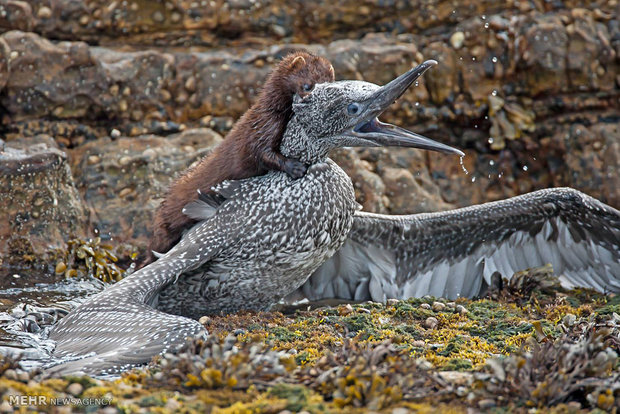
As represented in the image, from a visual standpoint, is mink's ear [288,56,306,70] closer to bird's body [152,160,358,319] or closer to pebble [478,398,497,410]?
Answer: bird's body [152,160,358,319]

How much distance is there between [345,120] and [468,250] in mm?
2083

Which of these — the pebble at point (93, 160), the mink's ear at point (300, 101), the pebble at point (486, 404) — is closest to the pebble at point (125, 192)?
the pebble at point (93, 160)

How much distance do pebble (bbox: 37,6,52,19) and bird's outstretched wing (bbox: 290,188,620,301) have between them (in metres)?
4.72

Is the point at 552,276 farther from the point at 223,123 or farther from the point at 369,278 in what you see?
the point at 223,123

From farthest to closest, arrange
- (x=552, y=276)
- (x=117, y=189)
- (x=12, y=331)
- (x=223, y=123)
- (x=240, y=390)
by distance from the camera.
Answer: (x=223, y=123), (x=117, y=189), (x=552, y=276), (x=12, y=331), (x=240, y=390)

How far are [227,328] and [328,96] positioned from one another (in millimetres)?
1935

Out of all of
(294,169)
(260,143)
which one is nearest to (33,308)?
(260,143)

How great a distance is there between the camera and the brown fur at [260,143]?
22.2 feet

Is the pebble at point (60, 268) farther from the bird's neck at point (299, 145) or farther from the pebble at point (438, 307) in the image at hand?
the pebble at point (438, 307)

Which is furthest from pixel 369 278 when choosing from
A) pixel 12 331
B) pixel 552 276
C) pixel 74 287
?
pixel 12 331

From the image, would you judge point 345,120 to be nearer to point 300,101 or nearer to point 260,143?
point 300,101

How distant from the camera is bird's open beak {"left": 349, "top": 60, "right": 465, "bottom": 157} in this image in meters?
6.54

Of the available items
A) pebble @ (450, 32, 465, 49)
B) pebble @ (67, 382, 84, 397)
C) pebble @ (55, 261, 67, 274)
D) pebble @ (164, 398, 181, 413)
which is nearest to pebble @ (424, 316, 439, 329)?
pebble @ (164, 398, 181, 413)

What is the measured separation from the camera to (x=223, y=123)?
10.6 m
